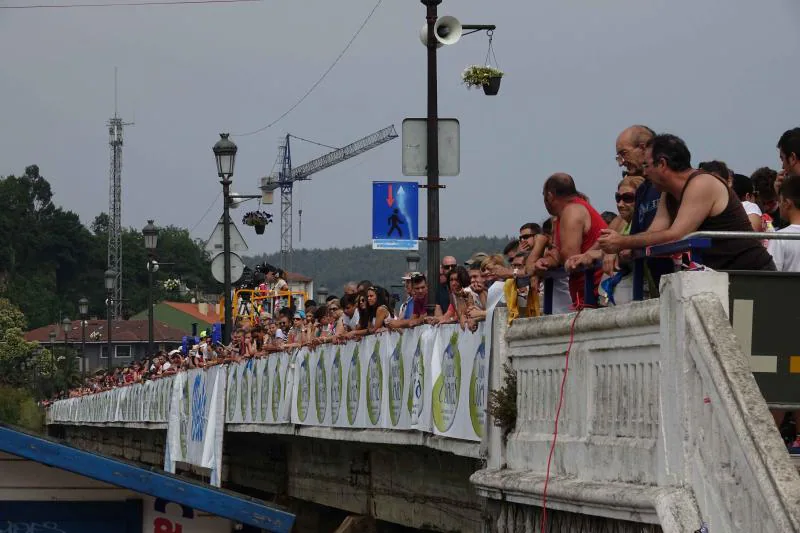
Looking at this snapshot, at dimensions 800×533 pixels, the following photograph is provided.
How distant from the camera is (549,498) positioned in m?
10.9

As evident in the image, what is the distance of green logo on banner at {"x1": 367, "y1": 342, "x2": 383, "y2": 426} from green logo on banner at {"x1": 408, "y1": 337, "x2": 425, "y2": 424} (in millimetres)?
1267

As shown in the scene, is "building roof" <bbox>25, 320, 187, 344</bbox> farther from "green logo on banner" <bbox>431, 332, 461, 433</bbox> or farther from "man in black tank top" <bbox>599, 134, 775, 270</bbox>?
"man in black tank top" <bbox>599, 134, 775, 270</bbox>

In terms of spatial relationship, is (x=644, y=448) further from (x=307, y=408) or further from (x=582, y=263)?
(x=307, y=408)

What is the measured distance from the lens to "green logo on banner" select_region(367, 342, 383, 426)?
1697cm

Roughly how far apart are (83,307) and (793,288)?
6528 centimetres

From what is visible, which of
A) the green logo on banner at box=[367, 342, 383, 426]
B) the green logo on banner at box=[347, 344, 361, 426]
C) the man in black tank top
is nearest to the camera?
the man in black tank top

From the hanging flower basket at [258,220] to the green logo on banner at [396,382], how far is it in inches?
817

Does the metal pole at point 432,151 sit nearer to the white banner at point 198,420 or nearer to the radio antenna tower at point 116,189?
the white banner at point 198,420

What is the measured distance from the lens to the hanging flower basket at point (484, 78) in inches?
746

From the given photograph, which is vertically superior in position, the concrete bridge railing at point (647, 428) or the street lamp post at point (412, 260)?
the street lamp post at point (412, 260)

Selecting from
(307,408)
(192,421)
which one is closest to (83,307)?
(192,421)

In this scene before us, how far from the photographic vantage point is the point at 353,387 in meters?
18.2

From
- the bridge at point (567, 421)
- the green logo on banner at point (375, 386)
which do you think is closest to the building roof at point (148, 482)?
the bridge at point (567, 421)

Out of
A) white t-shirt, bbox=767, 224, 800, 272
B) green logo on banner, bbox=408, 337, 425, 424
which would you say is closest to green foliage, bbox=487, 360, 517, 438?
white t-shirt, bbox=767, 224, 800, 272
